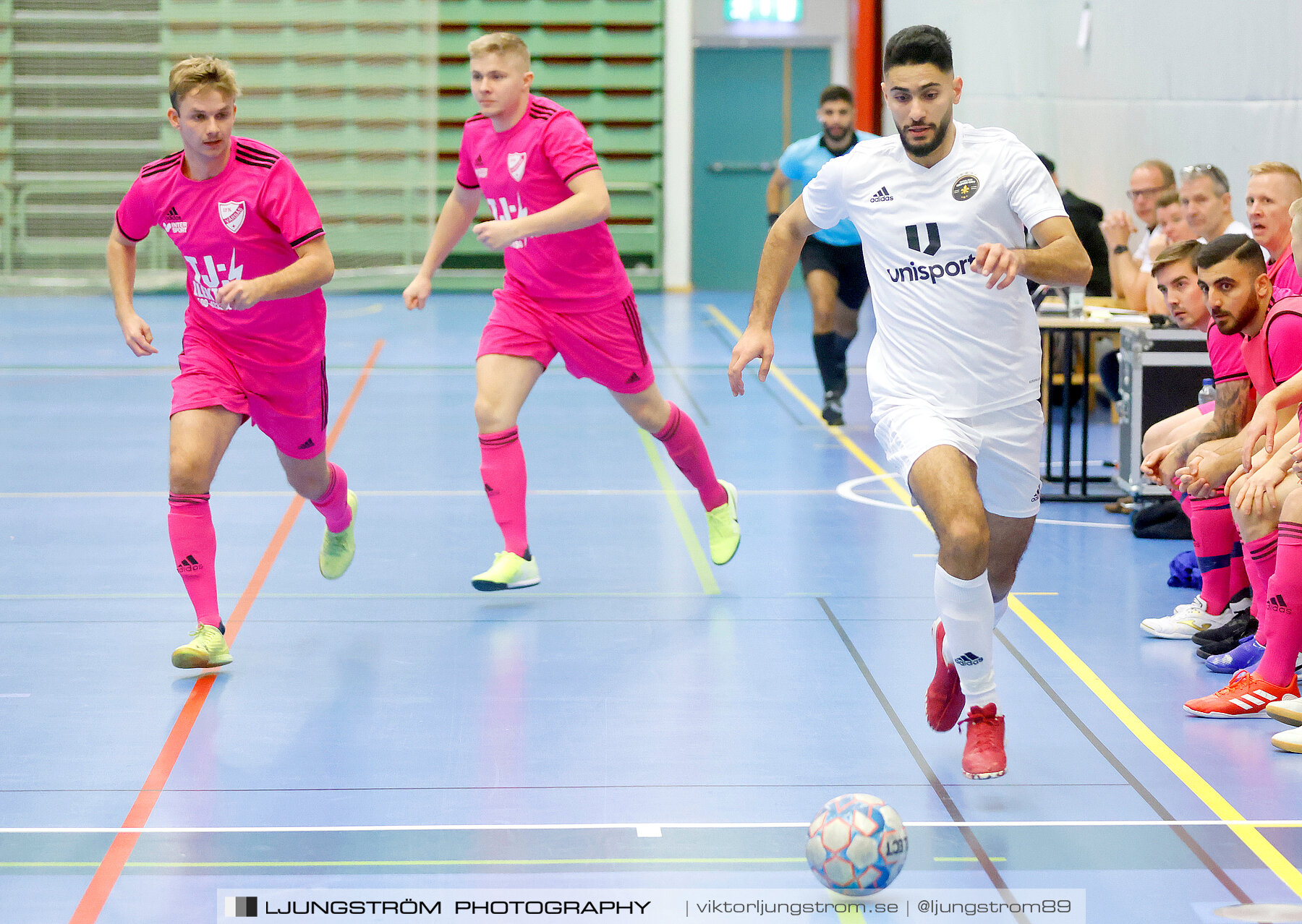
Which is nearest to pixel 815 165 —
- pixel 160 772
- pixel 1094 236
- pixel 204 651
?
pixel 1094 236

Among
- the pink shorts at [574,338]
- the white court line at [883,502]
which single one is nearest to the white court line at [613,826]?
the pink shorts at [574,338]

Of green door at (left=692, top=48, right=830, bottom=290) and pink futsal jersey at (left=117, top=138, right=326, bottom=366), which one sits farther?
green door at (left=692, top=48, right=830, bottom=290)

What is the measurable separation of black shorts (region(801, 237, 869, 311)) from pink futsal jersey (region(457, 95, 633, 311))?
390 cm

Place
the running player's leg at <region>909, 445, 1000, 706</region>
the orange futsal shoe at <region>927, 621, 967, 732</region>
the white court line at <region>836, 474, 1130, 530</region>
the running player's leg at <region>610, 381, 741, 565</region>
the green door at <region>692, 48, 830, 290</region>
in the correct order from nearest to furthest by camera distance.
A: the running player's leg at <region>909, 445, 1000, 706</region> < the orange futsal shoe at <region>927, 621, 967, 732</region> < the running player's leg at <region>610, 381, 741, 565</region> < the white court line at <region>836, 474, 1130, 530</region> < the green door at <region>692, 48, 830, 290</region>

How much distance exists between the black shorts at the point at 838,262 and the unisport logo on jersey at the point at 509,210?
4.01m

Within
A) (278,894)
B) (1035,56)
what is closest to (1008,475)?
(278,894)

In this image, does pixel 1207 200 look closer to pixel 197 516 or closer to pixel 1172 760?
pixel 1172 760

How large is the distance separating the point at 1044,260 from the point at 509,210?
2.48 meters

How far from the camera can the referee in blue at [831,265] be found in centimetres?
928

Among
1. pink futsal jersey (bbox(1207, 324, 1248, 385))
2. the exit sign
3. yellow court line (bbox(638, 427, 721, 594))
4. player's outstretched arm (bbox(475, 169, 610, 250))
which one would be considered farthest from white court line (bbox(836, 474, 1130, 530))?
the exit sign

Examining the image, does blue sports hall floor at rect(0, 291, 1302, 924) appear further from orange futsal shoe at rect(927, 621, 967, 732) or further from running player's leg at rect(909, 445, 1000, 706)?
running player's leg at rect(909, 445, 1000, 706)

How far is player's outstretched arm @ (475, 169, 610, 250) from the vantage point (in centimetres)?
501

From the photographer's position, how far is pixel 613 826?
356cm

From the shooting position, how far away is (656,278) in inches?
714
